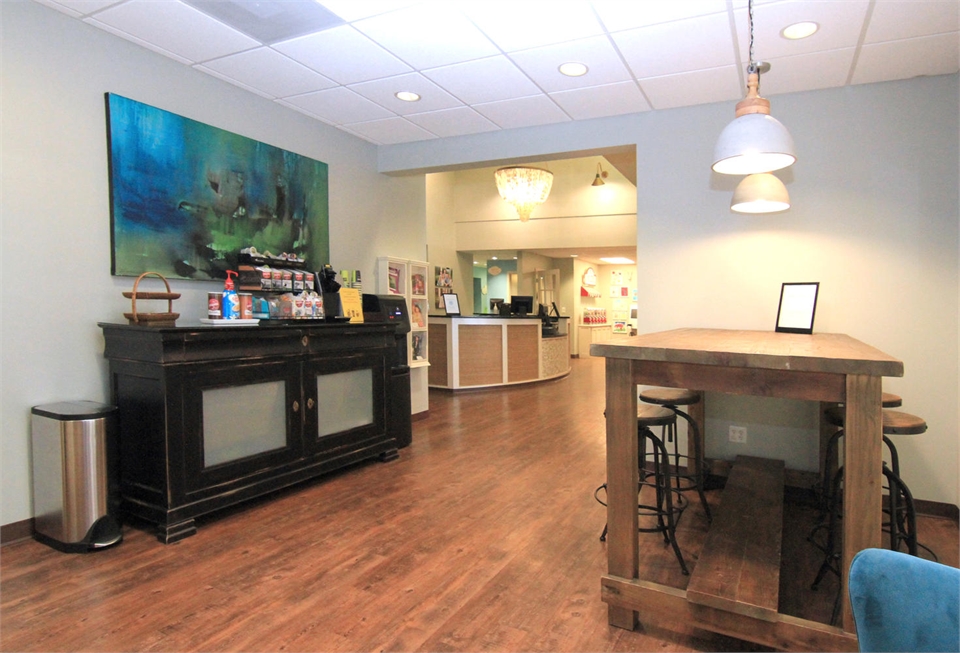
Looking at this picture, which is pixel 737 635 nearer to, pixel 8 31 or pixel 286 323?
pixel 286 323

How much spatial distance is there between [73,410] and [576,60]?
3.54m

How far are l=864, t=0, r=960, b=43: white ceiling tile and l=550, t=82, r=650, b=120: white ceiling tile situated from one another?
1406 mm

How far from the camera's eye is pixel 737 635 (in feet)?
6.34

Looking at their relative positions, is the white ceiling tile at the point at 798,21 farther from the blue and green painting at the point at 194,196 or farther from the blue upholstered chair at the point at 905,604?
the blue and green painting at the point at 194,196

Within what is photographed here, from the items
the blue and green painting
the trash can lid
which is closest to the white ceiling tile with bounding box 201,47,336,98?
the blue and green painting

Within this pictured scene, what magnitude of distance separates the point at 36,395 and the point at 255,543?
143 cm

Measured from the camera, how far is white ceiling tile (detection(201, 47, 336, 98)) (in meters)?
3.49

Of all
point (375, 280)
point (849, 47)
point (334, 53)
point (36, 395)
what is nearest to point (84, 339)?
point (36, 395)

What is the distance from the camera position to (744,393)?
78.4 inches

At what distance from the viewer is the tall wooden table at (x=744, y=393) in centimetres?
180

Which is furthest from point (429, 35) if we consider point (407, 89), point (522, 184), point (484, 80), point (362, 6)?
point (522, 184)

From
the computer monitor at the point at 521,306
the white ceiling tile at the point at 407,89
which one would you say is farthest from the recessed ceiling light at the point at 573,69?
the computer monitor at the point at 521,306

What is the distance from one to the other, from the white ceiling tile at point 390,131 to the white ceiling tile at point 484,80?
83 cm

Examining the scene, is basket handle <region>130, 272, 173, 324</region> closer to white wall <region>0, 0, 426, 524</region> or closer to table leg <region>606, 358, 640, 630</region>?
white wall <region>0, 0, 426, 524</region>
